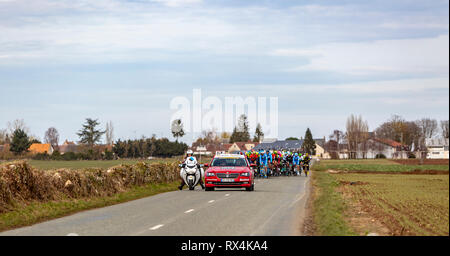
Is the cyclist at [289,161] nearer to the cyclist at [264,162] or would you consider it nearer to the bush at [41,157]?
the cyclist at [264,162]

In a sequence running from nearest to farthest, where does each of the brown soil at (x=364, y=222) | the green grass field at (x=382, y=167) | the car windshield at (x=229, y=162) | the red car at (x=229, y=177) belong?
the brown soil at (x=364, y=222) → the red car at (x=229, y=177) → the car windshield at (x=229, y=162) → the green grass field at (x=382, y=167)

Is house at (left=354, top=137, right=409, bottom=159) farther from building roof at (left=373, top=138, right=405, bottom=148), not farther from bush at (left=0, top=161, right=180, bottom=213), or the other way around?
bush at (left=0, top=161, right=180, bottom=213)

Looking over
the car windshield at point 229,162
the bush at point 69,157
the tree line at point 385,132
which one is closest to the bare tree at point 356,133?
the tree line at point 385,132

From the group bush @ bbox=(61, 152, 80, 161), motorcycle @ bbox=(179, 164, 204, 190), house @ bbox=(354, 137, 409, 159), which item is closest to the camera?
motorcycle @ bbox=(179, 164, 204, 190)

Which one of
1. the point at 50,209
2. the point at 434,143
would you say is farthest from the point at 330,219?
the point at 434,143

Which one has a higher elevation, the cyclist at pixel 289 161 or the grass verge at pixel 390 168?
the cyclist at pixel 289 161

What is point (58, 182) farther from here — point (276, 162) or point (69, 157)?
point (69, 157)

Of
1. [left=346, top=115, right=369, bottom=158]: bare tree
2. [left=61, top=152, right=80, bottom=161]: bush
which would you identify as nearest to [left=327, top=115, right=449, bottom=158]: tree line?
[left=346, top=115, right=369, bottom=158]: bare tree

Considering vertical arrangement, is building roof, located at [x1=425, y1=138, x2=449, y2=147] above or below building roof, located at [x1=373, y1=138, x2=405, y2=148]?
below

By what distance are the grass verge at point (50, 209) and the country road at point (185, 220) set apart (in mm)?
606

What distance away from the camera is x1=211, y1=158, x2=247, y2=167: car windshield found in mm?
28019

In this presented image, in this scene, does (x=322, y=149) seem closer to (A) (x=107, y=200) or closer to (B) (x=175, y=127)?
(B) (x=175, y=127)

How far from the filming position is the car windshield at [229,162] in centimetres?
2802

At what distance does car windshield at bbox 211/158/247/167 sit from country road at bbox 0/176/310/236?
7.25 metres
